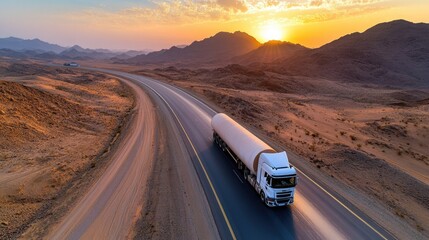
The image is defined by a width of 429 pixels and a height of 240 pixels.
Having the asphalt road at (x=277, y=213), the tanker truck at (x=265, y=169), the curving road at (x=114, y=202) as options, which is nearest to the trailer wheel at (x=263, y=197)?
the tanker truck at (x=265, y=169)

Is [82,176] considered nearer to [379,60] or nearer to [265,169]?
[265,169]

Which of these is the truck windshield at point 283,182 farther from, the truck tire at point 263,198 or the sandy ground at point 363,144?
the sandy ground at point 363,144

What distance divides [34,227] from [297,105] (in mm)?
49875

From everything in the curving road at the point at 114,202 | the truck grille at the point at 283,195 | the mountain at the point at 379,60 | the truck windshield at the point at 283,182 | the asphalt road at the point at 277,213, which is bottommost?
the curving road at the point at 114,202

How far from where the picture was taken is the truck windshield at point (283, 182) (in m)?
16.8

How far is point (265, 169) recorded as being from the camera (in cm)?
1738

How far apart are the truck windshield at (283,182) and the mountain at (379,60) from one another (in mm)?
117058

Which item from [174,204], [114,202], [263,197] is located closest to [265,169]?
[263,197]

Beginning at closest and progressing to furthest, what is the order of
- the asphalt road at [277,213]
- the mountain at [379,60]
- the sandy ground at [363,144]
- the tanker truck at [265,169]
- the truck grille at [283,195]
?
the asphalt road at [277,213]
the tanker truck at [265,169]
the truck grille at [283,195]
the sandy ground at [363,144]
the mountain at [379,60]

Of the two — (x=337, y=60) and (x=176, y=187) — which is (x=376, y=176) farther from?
(x=337, y=60)

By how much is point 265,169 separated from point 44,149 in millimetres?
22166

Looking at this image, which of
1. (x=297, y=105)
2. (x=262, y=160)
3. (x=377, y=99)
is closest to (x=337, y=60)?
(x=377, y=99)

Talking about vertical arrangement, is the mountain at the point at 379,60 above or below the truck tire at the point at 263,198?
above

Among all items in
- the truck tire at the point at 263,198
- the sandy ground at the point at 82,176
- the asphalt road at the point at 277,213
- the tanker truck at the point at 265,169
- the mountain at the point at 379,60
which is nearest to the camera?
the asphalt road at the point at 277,213
